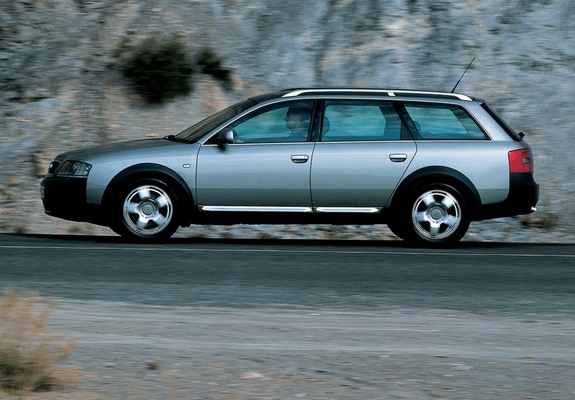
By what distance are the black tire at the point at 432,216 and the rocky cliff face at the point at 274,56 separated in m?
6.58

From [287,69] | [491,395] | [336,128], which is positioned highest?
[287,69]

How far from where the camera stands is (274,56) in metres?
22.0

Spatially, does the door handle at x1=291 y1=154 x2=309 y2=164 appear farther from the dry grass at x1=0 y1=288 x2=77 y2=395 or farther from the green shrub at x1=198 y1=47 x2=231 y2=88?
the green shrub at x1=198 y1=47 x2=231 y2=88

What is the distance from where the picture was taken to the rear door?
12.4 m

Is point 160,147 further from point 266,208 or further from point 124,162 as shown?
point 266,208

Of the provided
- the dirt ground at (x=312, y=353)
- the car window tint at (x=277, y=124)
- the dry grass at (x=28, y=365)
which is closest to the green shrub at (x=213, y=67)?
the car window tint at (x=277, y=124)

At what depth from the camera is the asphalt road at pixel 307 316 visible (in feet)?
20.3

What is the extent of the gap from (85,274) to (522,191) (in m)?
5.11

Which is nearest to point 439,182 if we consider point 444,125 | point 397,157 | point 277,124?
point 397,157

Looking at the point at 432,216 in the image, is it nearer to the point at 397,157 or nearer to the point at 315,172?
the point at 397,157

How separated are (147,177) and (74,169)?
2.77 feet

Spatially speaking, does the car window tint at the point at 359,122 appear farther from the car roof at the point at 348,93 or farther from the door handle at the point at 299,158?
the door handle at the point at 299,158

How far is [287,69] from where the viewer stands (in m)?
21.8

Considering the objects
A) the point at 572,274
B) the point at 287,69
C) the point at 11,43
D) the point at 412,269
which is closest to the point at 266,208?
the point at 412,269
